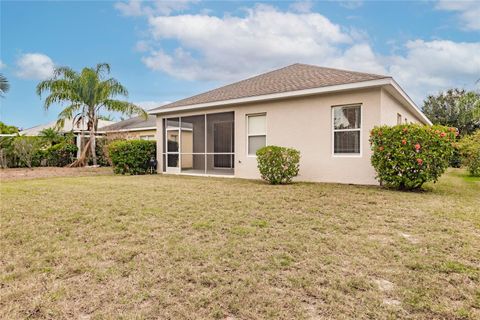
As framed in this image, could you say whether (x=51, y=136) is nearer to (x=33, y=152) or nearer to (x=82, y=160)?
(x=33, y=152)

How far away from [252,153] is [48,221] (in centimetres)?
791

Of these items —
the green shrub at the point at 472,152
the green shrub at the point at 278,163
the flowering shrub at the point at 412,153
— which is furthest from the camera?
the green shrub at the point at 472,152

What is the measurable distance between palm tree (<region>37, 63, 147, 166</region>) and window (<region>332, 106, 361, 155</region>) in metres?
14.1

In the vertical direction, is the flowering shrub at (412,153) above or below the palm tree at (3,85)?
below

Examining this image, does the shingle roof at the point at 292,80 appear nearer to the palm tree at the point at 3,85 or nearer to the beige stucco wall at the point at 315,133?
the beige stucco wall at the point at 315,133

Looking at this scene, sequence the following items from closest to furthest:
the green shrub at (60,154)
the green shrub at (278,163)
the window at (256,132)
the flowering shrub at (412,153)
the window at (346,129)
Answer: the flowering shrub at (412,153)
the window at (346,129)
the green shrub at (278,163)
the window at (256,132)
the green shrub at (60,154)

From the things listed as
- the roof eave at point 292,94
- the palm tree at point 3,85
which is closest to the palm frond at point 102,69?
the palm tree at point 3,85

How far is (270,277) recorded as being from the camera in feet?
9.42

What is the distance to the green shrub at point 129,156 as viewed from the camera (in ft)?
45.3

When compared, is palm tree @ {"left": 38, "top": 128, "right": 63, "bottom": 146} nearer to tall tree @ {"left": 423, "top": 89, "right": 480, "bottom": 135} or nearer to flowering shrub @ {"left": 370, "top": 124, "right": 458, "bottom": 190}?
flowering shrub @ {"left": 370, "top": 124, "right": 458, "bottom": 190}

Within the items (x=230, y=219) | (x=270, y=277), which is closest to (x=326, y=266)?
(x=270, y=277)

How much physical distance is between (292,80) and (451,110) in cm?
2531

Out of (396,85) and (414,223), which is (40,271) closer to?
(414,223)

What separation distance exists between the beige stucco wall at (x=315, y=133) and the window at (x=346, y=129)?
17 cm
